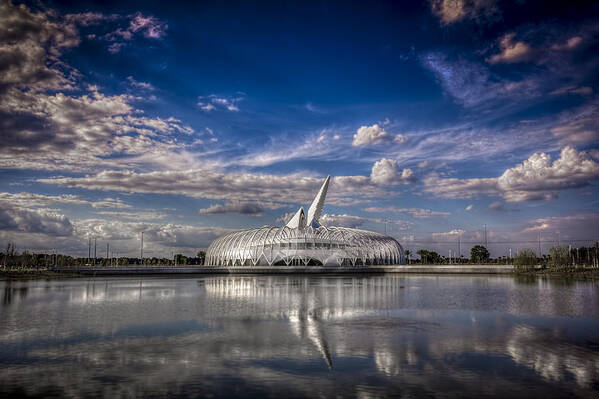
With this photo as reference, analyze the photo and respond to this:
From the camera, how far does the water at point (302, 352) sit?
9875 millimetres

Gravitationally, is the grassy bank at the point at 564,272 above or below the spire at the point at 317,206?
below

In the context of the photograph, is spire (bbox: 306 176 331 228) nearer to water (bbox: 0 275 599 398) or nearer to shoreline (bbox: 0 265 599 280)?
shoreline (bbox: 0 265 599 280)

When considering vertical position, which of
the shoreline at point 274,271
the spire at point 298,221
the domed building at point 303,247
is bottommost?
the shoreline at point 274,271

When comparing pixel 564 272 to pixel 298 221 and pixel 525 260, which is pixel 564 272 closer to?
pixel 525 260

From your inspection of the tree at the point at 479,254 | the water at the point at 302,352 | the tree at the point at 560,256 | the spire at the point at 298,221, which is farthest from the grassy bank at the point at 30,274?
the tree at the point at 479,254

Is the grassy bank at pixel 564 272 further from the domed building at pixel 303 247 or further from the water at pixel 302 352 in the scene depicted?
the water at pixel 302 352

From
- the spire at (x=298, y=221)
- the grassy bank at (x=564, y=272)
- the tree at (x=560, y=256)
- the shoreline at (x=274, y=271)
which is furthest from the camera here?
the spire at (x=298, y=221)

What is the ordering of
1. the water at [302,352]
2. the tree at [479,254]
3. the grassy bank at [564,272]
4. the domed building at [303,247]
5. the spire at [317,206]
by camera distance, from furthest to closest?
the tree at [479,254] → the spire at [317,206] → the domed building at [303,247] → the grassy bank at [564,272] → the water at [302,352]

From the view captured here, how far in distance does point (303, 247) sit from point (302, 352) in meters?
76.3

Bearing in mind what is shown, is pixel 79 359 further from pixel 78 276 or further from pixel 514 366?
pixel 78 276

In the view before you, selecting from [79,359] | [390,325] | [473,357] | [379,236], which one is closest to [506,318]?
[390,325]

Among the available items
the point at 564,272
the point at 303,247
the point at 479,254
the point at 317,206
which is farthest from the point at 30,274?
the point at 479,254

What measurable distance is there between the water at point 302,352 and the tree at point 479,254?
11792 centimetres

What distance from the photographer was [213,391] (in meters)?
9.53
